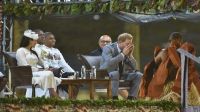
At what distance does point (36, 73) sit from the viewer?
1064cm

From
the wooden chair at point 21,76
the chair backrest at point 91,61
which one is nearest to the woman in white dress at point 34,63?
the wooden chair at point 21,76

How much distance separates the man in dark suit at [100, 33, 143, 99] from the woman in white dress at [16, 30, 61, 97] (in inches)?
44.6

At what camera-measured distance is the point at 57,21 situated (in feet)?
49.4

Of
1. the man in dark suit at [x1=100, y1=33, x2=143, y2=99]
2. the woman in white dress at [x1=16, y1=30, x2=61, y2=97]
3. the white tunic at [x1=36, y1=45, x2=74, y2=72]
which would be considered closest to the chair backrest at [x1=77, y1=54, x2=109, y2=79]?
the man in dark suit at [x1=100, y1=33, x2=143, y2=99]

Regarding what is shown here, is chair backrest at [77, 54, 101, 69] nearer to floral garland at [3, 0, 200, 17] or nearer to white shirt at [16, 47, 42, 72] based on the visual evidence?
white shirt at [16, 47, 42, 72]

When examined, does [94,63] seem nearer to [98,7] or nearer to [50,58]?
[50,58]

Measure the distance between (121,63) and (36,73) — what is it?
5.50 feet

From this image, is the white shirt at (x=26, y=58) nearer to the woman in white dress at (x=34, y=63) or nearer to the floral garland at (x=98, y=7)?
the woman in white dress at (x=34, y=63)

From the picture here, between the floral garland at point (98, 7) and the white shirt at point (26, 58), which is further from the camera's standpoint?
the floral garland at point (98, 7)

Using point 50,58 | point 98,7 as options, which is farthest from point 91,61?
point 98,7

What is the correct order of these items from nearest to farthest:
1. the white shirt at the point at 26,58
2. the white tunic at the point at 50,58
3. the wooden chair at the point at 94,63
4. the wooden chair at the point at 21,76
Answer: the wooden chair at the point at 21,76, the white shirt at the point at 26,58, the white tunic at the point at 50,58, the wooden chair at the point at 94,63

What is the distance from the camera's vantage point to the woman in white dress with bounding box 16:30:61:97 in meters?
10.5

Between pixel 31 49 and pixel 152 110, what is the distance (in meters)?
3.41

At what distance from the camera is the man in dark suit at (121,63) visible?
1129cm
